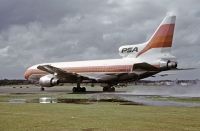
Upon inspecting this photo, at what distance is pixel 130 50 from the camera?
56031mm

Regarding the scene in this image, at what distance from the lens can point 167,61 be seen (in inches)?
1986

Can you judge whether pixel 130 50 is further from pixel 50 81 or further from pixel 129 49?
pixel 50 81

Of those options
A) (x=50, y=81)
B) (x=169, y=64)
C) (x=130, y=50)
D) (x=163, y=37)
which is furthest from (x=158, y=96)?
(x=50, y=81)

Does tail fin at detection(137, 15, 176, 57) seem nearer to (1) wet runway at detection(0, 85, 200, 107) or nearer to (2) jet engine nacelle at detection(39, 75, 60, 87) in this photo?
(1) wet runway at detection(0, 85, 200, 107)

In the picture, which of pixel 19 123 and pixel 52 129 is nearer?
pixel 52 129

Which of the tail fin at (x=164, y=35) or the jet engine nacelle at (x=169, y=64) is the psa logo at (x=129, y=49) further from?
the jet engine nacelle at (x=169, y=64)

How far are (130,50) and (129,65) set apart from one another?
2742 millimetres

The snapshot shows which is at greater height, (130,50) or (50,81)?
(130,50)

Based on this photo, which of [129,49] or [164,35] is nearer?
[164,35]

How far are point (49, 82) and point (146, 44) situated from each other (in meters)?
16.7

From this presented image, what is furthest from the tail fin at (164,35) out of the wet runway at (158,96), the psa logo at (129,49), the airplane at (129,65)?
the wet runway at (158,96)

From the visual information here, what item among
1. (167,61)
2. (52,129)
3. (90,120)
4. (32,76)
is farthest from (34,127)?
(32,76)

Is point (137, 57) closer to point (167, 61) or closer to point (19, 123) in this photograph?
point (167, 61)

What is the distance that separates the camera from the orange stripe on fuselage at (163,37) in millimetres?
50875
